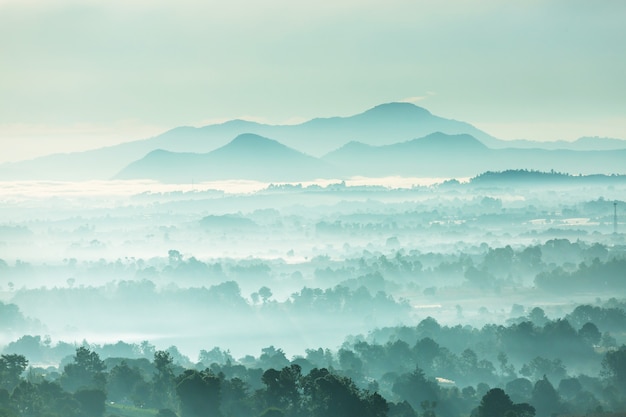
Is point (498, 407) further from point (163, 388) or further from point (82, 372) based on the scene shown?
point (82, 372)

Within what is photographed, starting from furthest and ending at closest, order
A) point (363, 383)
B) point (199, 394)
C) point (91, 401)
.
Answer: point (363, 383), point (91, 401), point (199, 394)

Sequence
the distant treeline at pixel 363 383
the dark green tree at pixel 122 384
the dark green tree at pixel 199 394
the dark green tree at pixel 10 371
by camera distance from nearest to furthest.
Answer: the distant treeline at pixel 363 383, the dark green tree at pixel 199 394, the dark green tree at pixel 10 371, the dark green tree at pixel 122 384

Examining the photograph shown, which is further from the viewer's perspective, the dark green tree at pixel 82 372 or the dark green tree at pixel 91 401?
the dark green tree at pixel 82 372

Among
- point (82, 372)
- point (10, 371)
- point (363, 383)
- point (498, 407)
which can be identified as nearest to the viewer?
point (498, 407)

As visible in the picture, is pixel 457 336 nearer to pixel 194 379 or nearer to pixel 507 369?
pixel 507 369

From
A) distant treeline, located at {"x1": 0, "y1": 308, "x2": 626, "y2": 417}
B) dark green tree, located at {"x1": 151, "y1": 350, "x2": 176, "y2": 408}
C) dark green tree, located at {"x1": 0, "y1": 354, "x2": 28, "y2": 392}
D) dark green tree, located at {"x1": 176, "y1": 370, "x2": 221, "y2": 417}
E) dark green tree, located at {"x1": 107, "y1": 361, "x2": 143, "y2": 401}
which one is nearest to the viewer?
distant treeline, located at {"x1": 0, "y1": 308, "x2": 626, "y2": 417}

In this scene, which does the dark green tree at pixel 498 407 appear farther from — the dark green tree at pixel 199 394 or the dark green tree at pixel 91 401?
the dark green tree at pixel 91 401

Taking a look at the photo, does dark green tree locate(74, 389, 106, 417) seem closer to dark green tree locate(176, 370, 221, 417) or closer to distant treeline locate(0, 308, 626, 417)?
distant treeline locate(0, 308, 626, 417)

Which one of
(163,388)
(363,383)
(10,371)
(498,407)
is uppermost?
(10,371)

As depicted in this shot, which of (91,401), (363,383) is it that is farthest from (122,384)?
(363,383)

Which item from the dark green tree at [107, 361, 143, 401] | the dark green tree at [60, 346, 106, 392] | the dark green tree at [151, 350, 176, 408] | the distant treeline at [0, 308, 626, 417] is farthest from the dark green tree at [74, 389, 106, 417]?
the dark green tree at [107, 361, 143, 401]

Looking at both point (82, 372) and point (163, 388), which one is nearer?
point (163, 388)

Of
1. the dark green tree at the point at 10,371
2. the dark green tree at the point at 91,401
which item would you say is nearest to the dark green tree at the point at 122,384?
the dark green tree at the point at 10,371
